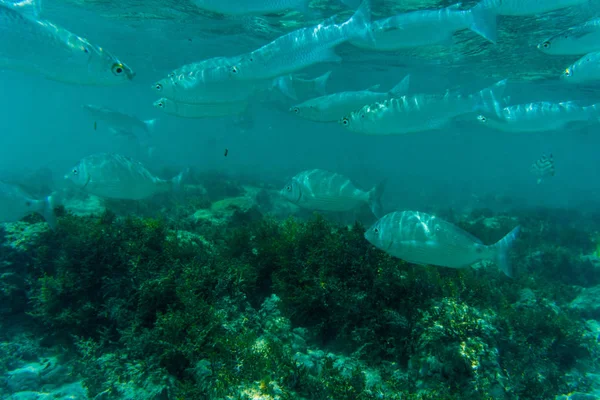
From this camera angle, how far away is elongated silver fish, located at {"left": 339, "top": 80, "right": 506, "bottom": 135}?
20.5 feet

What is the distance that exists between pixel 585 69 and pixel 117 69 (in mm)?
10313

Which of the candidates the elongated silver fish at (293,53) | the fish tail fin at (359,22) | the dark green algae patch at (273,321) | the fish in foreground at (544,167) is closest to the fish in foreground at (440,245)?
the dark green algae patch at (273,321)

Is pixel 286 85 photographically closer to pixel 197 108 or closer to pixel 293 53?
pixel 293 53

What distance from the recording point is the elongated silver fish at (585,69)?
7.23 metres

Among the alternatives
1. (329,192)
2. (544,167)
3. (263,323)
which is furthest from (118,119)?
(544,167)

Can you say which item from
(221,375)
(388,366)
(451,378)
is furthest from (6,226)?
(451,378)

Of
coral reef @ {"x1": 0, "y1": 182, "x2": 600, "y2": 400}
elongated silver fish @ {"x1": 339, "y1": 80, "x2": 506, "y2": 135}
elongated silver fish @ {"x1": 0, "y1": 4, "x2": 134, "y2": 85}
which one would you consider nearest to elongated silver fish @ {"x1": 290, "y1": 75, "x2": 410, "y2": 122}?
elongated silver fish @ {"x1": 339, "y1": 80, "x2": 506, "y2": 135}

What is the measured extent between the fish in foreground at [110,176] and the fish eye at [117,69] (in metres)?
2.58

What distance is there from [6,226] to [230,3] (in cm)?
534

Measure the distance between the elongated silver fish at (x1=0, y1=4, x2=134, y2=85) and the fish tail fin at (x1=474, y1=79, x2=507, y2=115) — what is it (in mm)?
6922

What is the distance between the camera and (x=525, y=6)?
5.65 metres

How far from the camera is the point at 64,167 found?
118 ft

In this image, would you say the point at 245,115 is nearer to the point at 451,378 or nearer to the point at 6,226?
the point at 6,226

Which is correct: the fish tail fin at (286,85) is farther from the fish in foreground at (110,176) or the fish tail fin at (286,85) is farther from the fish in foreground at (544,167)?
the fish in foreground at (544,167)
